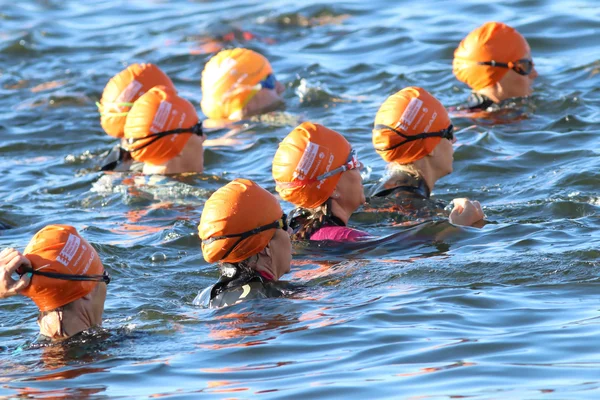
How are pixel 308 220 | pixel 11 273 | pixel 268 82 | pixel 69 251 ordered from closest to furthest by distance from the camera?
pixel 11 273 → pixel 69 251 → pixel 308 220 → pixel 268 82

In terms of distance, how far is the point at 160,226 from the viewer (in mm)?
10875

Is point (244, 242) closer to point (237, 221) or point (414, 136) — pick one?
point (237, 221)

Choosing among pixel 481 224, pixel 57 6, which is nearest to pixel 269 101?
pixel 481 224

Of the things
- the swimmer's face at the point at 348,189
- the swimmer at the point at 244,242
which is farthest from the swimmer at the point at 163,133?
the swimmer at the point at 244,242

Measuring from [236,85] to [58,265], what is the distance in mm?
8569

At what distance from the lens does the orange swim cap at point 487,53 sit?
13375 millimetres

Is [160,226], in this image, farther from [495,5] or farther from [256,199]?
[495,5]

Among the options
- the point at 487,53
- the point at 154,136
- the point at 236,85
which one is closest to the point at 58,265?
the point at 154,136

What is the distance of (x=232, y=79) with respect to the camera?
48.9ft

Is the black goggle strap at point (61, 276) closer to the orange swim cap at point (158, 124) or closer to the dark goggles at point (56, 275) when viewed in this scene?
the dark goggles at point (56, 275)

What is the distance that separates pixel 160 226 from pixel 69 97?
7.63 metres

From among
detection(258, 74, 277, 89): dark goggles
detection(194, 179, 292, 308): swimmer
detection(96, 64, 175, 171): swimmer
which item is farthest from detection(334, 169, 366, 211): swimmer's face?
detection(258, 74, 277, 89): dark goggles

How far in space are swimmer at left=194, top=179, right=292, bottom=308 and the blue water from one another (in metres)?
0.14

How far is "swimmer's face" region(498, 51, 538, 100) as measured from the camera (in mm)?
13570
